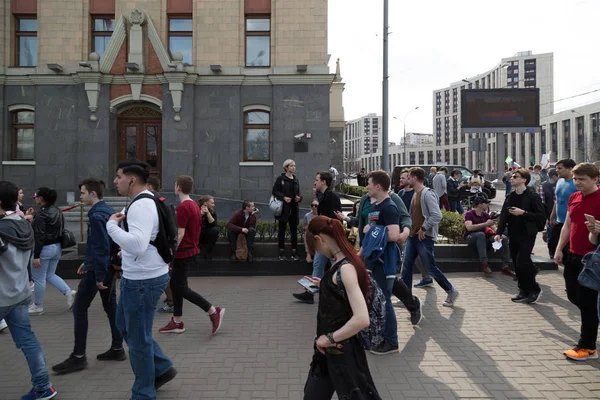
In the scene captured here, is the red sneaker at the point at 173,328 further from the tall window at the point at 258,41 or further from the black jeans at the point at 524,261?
the tall window at the point at 258,41

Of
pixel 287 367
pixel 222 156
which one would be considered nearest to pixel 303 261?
pixel 287 367

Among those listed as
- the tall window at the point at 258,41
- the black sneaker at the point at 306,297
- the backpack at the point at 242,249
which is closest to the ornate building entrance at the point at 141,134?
the tall window at the point at 258,41

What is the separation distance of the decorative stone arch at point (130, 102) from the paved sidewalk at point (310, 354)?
458 inches

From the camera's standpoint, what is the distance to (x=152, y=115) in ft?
61.4

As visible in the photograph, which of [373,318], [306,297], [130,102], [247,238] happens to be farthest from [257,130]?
[373,318]

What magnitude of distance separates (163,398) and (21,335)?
132 centimetres

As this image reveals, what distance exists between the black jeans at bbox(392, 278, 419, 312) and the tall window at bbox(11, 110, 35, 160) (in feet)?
56.5

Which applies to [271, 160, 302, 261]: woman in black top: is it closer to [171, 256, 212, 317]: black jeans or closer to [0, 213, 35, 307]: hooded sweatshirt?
[171, 256, 212, 317]: black jeans

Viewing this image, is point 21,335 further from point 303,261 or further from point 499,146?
point 499,146

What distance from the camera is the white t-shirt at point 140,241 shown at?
11.9 feet

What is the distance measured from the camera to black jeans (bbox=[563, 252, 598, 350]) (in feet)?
16.1

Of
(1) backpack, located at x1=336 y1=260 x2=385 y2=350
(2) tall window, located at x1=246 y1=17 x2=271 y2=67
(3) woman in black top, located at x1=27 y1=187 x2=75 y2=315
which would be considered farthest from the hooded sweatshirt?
(2) tall window, located at x1=246 y1=17 x2=271 y2=67

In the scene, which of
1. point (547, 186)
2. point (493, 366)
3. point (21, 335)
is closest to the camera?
point (21, 335)

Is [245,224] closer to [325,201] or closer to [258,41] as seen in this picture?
[325,201]
